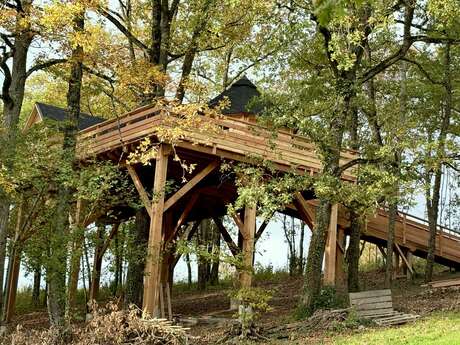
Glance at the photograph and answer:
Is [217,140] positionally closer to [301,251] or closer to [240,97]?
[240,97]

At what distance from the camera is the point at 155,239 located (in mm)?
12898

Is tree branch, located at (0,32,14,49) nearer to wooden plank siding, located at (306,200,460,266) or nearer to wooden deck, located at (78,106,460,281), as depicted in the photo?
wooden deck, located at (78,106,460,281)

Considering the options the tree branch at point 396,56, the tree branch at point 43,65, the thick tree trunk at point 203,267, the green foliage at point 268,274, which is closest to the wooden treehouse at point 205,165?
the tree branch at point 43,65

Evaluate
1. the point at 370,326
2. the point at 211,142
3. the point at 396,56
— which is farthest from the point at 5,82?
the point at 370,326

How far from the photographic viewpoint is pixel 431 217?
754 inches

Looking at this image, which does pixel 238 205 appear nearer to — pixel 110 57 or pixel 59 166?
pixel 59 166

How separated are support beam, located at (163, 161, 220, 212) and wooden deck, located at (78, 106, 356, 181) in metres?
0.33

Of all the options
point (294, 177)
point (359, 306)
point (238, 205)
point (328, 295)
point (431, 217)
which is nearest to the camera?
point (238, 205)

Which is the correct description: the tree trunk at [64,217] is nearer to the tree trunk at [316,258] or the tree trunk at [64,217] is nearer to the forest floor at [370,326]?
the forest floor at [370,326]

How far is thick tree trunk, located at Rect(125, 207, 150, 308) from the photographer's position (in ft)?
43.4

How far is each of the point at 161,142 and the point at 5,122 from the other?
136 inches

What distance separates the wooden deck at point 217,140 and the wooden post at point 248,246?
4.49ft

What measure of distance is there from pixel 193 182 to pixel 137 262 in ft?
7.60

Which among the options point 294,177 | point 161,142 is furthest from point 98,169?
point 294,177
